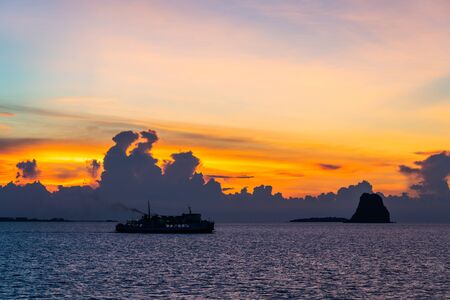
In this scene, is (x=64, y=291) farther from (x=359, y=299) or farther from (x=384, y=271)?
(x=384, y=271)

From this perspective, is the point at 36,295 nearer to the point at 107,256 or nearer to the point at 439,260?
the point at 107,256

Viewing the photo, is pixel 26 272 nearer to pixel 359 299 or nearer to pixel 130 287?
pixel 130 287

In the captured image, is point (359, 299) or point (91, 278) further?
point (91, 278)

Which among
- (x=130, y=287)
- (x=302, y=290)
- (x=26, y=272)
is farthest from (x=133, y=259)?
(x=302, y=290)

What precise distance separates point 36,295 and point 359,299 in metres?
42.7

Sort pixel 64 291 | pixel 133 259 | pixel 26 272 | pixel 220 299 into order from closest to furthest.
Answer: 1. pixel 220 299
2. pixel 64 291
3. pixel 26 272
4. pixel 133 259

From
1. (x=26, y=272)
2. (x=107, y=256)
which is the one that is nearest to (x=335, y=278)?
(x=26, y=272)

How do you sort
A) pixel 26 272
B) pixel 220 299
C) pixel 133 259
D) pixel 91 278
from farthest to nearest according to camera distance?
pixel 133 259 < pixel 26 272 < pixel 91 278 < pixel 220 299

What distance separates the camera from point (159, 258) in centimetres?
14312

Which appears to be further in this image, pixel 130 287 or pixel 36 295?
pixel 130 287

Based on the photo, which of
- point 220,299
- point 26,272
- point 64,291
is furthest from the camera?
point 26,272

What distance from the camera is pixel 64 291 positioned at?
277 ft

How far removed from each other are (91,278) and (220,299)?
30.9m

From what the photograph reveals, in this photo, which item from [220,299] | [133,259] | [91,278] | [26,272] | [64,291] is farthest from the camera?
[133,259]
